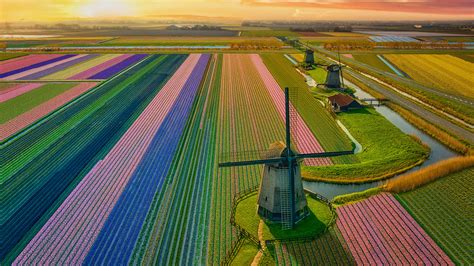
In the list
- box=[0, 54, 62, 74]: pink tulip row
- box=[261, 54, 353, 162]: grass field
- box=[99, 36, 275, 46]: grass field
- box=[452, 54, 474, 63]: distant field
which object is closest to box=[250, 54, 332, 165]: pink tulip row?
box=[261, 54, 353, 162]: grass field

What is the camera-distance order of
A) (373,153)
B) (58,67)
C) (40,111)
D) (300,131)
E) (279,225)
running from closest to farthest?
(279,225) < (373,153) < (300,131) < (40,111) < (58,67)

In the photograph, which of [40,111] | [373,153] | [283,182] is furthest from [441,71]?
[40,111]

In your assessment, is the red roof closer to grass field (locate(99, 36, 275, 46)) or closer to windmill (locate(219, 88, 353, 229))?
windmill (locate(219, 88, 353, 229))

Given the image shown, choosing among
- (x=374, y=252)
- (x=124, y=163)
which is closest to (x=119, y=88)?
(x=124, y=163)

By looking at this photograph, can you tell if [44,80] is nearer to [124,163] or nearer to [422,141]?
[124,163]

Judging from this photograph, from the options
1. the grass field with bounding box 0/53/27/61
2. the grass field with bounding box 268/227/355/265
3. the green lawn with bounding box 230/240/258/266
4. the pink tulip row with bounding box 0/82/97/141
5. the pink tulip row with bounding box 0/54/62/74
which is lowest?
Answer: the green lawn with bounding box 230/240/258/266

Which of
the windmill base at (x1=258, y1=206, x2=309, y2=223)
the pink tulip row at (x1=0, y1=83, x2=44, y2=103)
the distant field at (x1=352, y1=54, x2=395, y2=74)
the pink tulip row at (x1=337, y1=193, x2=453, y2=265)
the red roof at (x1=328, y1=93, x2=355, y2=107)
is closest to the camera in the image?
the pink tulip row at (x1=337, y1=193, x2=453, y2=265)

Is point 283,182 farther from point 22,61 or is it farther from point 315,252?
point 22,61
